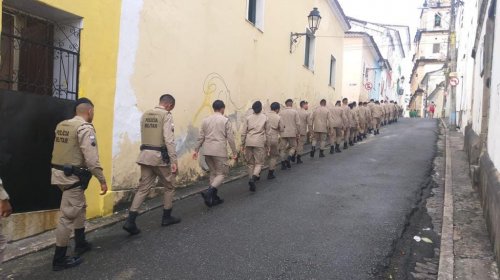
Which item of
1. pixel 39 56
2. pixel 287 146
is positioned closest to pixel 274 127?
Result: pixel 287 146

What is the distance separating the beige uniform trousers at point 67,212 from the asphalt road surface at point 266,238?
0.34 meters

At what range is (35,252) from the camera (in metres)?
4.87

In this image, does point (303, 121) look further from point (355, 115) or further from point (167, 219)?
point (167, 219)

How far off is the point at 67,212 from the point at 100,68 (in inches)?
96.8

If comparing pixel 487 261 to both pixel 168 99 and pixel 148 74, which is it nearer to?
pixel 168 99

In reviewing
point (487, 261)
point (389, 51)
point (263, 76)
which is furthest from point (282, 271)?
point (389, 51)

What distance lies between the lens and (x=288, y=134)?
34.8 ft

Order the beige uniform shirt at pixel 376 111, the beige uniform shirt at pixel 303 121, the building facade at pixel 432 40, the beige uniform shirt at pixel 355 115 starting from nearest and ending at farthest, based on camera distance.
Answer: the beige uniform shirt at pixel 303 121, the beige uniform shirt at pixel 355 115, the beige uniform shirt at pixel 376 111, the building facade at pixel 432 40

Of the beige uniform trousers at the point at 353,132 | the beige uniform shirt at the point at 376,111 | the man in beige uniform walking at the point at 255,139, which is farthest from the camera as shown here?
the beige uniform shirt at the point at 376,111

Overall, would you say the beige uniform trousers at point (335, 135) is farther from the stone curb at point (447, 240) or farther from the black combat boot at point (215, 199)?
the black combat boot at point (215, 199)

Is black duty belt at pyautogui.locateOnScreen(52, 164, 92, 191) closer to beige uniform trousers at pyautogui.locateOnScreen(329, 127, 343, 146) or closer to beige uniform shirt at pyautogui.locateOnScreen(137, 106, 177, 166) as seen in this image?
beige uniform shirt at pyautogui.locateOnScreen(137, 106, 177, 166)

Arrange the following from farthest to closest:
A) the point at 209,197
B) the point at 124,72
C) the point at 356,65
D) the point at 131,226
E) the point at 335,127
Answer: the point at 356,65
the point at 335,127
the point at 209,197
the point at 124,72
the point at 131,226

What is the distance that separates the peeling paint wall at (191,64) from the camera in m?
6.68

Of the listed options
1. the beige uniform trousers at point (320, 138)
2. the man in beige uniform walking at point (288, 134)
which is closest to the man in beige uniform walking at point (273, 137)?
the man in beige uniform walking at point (288, 134)
